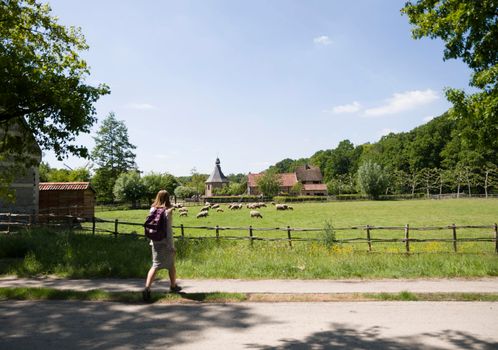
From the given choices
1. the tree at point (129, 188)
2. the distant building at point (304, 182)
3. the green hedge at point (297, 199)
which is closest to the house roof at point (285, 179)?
the distant building at point (304, 182)

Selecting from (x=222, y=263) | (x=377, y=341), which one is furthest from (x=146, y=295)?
(x=377, y=341)

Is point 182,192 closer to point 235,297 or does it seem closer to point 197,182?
point 197,182

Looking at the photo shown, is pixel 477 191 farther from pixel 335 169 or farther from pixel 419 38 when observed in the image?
pixel 419 38

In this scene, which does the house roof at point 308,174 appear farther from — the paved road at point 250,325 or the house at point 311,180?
the paved road at point 250,325

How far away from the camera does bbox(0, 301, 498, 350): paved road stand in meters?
4.74

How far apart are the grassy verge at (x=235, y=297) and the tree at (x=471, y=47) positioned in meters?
5.52

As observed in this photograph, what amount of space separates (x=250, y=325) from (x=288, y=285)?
282 cm

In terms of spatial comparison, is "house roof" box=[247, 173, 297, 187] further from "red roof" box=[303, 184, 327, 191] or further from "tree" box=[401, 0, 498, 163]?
"tree" box=[401, 0, 498, 163]

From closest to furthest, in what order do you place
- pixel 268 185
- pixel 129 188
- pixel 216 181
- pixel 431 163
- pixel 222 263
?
pixel 222 263 < pixel 129 188 < pixel 268 185 < pixel 431 163 < pixel 216 181

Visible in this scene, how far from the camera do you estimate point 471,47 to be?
1120cm

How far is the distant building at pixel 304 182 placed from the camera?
4281 inches

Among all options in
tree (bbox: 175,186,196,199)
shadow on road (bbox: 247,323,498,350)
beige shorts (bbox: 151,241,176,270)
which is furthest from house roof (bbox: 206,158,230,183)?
shadow on road (bbox: 247,323,498,350)

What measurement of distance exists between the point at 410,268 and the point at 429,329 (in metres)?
4.67

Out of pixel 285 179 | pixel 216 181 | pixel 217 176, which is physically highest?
pixel 217 176
